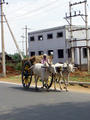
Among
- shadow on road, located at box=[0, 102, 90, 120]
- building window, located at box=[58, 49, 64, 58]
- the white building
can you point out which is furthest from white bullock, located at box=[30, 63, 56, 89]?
building window, located at box=[58, 49, 64, 58]

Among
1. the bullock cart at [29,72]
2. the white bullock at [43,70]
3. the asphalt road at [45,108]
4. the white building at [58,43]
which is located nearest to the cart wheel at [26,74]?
the bullock cart at [29,72]

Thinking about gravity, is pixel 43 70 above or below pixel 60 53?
below

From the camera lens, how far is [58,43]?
151 feet

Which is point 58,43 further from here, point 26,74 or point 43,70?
point 43,70

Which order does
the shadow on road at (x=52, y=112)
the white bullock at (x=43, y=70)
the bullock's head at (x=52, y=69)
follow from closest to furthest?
the shadow on road at (x=52, y=112)
the bullock's head at (x=52, y=69)
the white bullock at (x=43, y=70)

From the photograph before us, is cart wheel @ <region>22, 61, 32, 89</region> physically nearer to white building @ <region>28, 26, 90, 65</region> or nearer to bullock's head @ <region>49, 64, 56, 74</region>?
→ bullock's head @ <region>49, 64, 56, 74</region>

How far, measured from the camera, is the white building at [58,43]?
44094mm

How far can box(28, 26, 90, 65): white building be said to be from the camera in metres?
44.1

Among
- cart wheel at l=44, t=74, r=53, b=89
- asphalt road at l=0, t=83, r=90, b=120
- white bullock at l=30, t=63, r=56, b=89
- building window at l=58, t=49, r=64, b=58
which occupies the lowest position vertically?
asphalt road at l=0, t=83, r=90, b=120

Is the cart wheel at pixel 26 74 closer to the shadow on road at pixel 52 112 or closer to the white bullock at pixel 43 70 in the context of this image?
the white bullock at pixel 43 70

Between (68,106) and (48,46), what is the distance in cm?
3808

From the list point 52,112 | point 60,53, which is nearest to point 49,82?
point 52,112

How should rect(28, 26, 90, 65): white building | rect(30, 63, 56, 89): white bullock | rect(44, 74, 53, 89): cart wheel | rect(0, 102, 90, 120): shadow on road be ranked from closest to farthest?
rect(0, 102, 90, 120): shadow on road → rect(30, 63, 56, 89): white bullock → rect(44, 74, 53, 89): cart wheel → rect(28, 26, 90, 65): white building

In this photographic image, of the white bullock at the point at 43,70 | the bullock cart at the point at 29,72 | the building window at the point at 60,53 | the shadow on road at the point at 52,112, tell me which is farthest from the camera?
the building window at the point at 60,53
